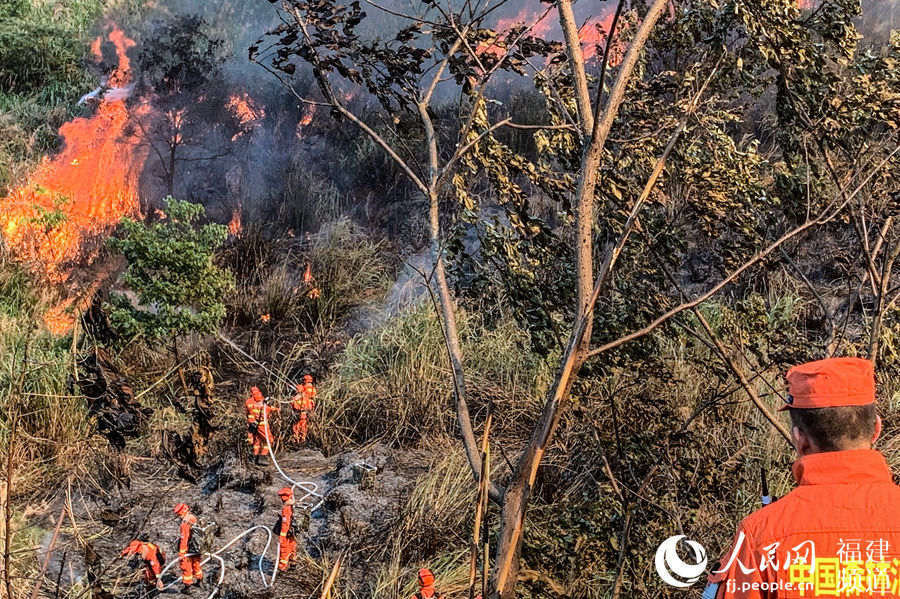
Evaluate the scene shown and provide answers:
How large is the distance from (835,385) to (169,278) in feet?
16.7

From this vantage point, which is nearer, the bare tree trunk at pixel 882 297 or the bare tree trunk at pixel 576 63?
the bare tree trunk at pixel 576 63

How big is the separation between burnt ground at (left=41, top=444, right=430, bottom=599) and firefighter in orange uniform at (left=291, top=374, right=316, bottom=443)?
133 millimetres

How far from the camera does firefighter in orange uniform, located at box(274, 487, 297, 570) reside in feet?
12.8

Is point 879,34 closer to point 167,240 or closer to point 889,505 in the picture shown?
point 167,240

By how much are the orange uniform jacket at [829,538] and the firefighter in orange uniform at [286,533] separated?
2635 mm

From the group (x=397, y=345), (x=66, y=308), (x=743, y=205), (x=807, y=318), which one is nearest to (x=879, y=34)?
(x=807, y=318)

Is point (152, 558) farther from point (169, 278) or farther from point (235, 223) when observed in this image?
point (235, 223)

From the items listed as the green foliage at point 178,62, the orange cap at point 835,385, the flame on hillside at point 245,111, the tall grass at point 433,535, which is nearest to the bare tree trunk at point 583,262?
the orange cap at point 835,385

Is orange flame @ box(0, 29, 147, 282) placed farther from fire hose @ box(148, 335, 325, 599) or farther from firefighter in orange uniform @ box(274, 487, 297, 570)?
firefighter in orange uniform @ box(274, 487, 297, 570)

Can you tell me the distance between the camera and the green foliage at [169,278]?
5.78 metres

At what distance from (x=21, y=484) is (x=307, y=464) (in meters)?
1.67

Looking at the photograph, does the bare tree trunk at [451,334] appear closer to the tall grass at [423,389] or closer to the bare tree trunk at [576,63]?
the bare tree trunk at [576,63]

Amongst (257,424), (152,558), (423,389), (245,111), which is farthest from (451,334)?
(245,111)

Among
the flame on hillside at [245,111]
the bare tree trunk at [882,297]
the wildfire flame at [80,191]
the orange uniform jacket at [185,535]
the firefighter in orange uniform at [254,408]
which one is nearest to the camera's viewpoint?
the bare tree trunk at [882,297]
